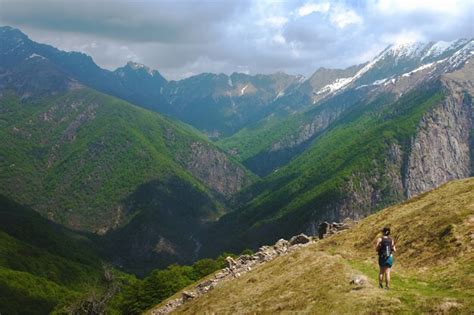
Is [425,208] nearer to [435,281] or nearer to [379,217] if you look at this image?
[379,217]

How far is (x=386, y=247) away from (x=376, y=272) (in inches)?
421

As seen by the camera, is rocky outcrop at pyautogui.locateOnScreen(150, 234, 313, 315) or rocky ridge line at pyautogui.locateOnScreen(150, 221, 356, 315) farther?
rocky ridge line at pyautogui.locateOnScreen(150, 221, 356, 315)

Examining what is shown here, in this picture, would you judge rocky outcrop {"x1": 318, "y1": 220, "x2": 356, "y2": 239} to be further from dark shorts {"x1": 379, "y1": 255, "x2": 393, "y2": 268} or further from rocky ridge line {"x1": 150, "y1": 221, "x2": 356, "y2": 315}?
dark shorts {"x1": 379, "y1": 255, "x2": 393, "y2": 268}

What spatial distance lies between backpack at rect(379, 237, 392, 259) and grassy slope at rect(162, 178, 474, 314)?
3278 mm

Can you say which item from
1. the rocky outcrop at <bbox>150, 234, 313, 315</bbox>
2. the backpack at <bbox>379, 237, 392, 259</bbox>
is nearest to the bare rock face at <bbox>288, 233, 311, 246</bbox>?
the rocky outcrop at <bbox>150, 234, 313, 315</bbox>

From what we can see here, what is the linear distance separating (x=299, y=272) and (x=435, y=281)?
18.6 m

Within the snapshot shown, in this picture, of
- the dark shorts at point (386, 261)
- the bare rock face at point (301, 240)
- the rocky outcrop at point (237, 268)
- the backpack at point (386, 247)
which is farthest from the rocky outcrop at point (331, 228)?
the backpack at point (386, 247)

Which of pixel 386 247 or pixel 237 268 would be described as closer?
pixel 386 247

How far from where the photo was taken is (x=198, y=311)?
6831cm

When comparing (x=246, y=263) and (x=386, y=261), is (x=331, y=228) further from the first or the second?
(x=386, y=261)

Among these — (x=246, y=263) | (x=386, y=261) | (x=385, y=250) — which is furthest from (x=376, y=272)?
(x=246, y=263)

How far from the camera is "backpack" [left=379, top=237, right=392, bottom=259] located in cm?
4241

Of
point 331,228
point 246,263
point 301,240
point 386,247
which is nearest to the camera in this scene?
point 386,247

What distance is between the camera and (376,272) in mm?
52094
